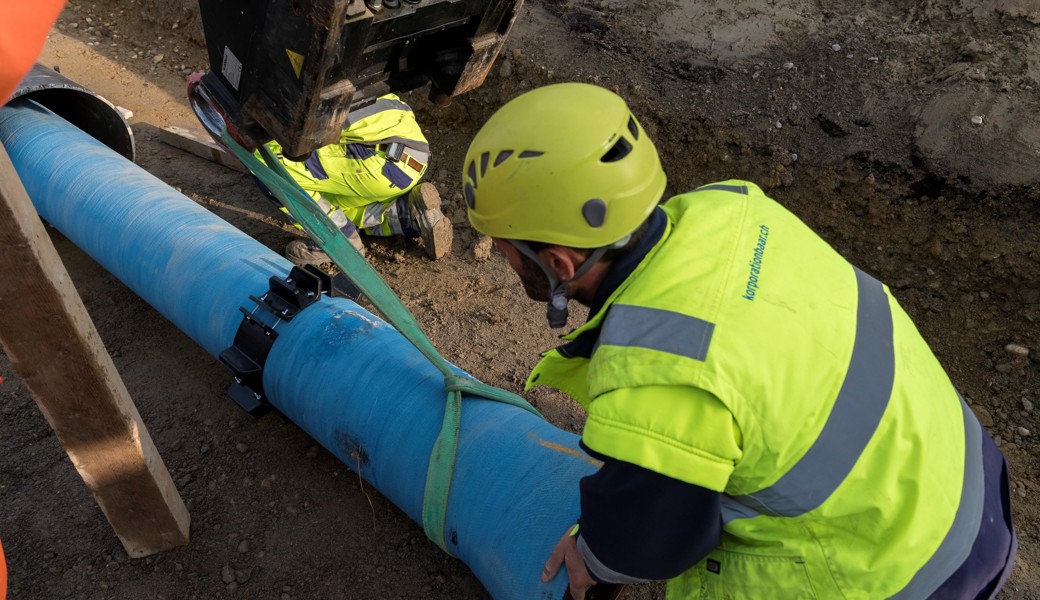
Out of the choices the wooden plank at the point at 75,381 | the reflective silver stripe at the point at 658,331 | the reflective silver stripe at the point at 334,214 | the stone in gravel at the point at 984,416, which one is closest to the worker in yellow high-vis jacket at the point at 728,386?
the reflective silver stripe at the point at 658,331

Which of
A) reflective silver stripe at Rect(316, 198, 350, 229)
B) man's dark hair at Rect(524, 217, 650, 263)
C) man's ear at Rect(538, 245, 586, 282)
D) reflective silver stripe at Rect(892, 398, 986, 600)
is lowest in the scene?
reflective silver stripe at Rect(316, 198, 350, 229)

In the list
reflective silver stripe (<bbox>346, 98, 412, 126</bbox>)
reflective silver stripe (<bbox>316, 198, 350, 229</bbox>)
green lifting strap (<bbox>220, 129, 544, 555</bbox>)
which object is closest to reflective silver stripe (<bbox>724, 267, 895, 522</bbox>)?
green lifting strap (<bbox>220, 129, 544, 555</bbox>)

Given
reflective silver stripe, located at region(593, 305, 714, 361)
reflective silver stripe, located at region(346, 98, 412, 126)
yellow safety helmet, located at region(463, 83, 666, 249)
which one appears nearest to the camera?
reflective silver stripe, located at region(593, 305, 714, 361)

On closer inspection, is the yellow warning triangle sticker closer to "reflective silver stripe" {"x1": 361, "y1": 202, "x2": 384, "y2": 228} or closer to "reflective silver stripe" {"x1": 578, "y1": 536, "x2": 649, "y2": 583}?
"reflective silver stripe" {"x1": 578, "y1": 536, "x2": 649, "y2": 583}

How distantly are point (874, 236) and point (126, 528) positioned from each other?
4.17 metres

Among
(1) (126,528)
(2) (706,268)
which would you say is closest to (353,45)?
(2) (706,268)

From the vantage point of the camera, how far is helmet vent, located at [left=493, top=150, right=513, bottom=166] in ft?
5.38

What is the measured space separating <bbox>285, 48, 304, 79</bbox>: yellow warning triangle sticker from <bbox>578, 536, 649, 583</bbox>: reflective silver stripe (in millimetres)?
1472

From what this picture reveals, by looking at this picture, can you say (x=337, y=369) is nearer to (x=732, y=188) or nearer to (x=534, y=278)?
(x=534, y=278)

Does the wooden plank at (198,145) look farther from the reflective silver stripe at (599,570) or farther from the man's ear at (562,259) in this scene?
the reflective silver stripe at (599,570)

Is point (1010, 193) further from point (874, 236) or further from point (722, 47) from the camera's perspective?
point (722, 47)

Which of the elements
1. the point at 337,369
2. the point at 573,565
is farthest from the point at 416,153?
the point at 573,565

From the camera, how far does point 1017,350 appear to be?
12.6ft

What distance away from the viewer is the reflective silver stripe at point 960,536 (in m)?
1.70
